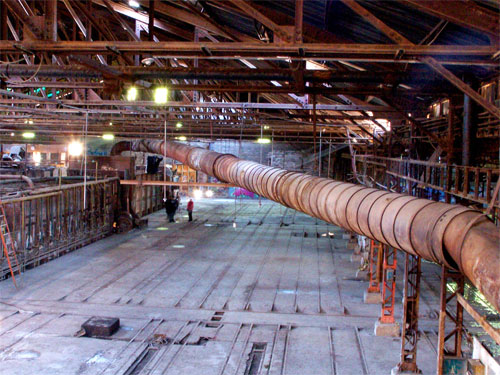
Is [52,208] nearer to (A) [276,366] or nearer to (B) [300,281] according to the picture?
(B) [300,281]

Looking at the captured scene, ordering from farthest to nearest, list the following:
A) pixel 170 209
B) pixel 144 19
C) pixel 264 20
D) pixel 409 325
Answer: pixel 170 209 < pixel 144 19 < pixel 409 325 < pixel 264 20

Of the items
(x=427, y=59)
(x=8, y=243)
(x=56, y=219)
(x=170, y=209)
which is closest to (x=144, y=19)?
(x=427, y=59)

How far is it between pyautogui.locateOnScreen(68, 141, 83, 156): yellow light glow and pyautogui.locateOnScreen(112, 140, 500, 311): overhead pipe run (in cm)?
2274

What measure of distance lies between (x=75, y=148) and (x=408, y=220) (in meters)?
30.2

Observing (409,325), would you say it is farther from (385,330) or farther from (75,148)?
(75,148)

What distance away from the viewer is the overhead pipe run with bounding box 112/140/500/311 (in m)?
4.07

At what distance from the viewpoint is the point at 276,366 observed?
33.1 feet

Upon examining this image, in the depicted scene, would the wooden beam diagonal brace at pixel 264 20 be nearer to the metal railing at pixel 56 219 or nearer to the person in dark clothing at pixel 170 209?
the metal railing at pixel 56 219

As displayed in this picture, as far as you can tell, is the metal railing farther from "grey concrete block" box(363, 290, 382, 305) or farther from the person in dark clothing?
"grey concrete block" box(363, 290, 382, 305)

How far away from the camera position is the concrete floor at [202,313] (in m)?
10.3

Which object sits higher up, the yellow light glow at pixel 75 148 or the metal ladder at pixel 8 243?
the yellow light glow at pixel 75 148

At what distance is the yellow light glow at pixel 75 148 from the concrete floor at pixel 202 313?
11522 millimetres

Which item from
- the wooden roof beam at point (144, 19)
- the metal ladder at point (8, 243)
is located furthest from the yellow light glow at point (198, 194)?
the wooden roof beam at point (144, 19)

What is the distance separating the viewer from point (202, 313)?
13273 mm
